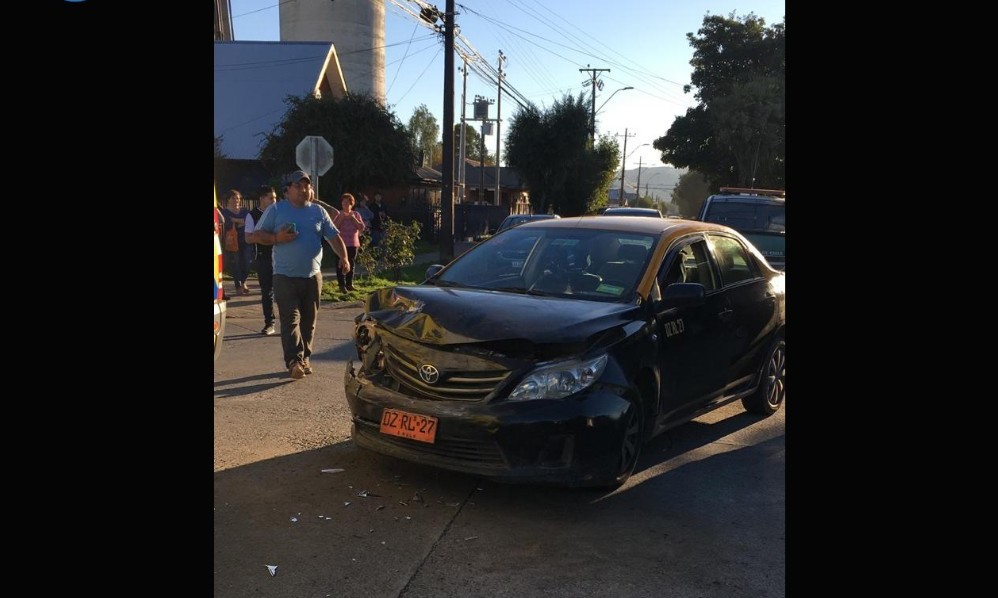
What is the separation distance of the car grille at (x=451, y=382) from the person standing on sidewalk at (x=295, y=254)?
295 centimetres

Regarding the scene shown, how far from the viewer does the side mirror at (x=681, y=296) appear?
4770 mm

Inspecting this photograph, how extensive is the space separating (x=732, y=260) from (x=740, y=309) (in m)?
0.45

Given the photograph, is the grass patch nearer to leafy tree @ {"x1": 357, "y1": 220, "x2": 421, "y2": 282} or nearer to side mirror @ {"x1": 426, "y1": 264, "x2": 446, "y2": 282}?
leafy tree @ {"x1": 357, "y1": 220, "x2": 421, "y2": 282}

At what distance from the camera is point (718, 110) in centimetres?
4478

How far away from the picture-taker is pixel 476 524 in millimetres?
4016

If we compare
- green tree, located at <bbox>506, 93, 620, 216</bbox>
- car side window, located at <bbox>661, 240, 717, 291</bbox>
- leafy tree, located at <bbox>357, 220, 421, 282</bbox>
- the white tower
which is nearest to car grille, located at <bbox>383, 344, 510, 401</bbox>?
car side window, located at <bbox>661, 240, 717, 291</bbox>

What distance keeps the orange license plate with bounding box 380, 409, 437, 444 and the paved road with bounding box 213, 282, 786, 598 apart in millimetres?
394

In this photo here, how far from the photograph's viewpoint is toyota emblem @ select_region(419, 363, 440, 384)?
4141 mm

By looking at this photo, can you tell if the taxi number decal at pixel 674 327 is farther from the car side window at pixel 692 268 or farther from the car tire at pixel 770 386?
the car tire at pixel 770 386

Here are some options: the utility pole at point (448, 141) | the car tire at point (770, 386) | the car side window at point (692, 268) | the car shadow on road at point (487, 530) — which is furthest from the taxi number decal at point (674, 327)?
the utility pole at point (448, 141)

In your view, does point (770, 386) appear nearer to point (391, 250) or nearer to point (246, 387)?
point (246, 387)
